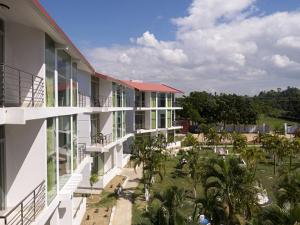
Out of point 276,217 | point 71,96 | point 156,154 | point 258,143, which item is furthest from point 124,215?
point 258,143

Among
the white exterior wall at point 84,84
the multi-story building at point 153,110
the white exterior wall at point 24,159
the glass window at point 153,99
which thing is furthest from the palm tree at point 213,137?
the white exterior wall at point 24,159

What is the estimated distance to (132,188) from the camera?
29547 mm

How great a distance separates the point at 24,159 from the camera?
433 inches

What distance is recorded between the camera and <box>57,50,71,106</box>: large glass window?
13861mm

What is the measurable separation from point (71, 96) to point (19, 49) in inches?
212

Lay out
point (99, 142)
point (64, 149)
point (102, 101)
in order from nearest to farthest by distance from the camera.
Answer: point (64, 149) → point (99, 142) → point (102, 101)

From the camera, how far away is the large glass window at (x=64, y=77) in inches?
546

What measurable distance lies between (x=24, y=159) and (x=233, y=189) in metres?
10.2

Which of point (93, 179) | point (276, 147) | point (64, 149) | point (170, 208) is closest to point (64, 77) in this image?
point (64, 149)

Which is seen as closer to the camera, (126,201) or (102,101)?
(126,201)

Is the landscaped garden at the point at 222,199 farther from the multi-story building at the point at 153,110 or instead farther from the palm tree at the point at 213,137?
the palm tree at the point at 213,137

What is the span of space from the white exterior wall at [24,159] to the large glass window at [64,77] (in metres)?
3.06

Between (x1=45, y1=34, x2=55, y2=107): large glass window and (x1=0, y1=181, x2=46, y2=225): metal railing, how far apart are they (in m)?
3.11

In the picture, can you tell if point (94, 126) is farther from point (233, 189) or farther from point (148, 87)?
point (148, 87)
